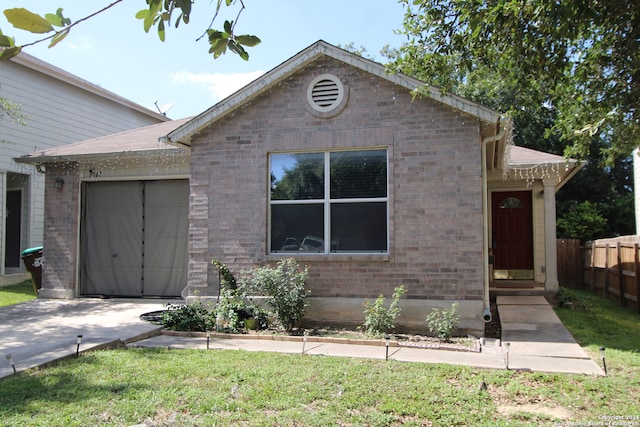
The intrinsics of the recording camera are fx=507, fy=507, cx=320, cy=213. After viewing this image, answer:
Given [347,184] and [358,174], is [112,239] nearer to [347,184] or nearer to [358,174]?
[347,184]

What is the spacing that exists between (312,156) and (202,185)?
2037 millimetres

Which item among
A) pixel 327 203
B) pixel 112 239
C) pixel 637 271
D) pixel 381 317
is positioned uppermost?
pixel 327 203

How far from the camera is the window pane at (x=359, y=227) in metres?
8.23

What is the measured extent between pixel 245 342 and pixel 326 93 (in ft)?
13.9

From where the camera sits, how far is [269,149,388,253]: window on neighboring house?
8281 mm

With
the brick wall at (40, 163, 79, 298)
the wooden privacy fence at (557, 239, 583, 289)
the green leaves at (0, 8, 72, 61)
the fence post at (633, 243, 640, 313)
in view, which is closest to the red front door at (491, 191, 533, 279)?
the fence post at (633, 243, 640, 313)

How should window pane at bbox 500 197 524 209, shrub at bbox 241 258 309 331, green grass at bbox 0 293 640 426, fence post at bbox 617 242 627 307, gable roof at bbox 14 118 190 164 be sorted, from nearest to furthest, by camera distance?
green grass at bbox 0 293 640 426 < shrub at bbox 241 258 309 331 < gable roof at bbox 14 118 190 164 < fence post at bbox 617 242 627 307 < window pane at bbox 500 197 524 209

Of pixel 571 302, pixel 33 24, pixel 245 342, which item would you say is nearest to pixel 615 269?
pixel 571 302

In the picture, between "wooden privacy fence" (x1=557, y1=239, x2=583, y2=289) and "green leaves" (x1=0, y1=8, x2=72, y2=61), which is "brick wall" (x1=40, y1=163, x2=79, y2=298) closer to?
"green leaves" (x1=0, y1=8, x2=72, y2=61)

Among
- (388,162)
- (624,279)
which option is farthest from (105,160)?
(624,279)

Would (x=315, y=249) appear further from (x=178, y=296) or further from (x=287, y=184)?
(x=178, y=296)

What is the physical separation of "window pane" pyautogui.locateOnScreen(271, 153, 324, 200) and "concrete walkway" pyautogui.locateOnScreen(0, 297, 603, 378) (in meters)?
2.53

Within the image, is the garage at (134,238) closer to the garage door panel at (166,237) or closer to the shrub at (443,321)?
the garage door panel at (166,237)

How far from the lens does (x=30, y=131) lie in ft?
50.8
